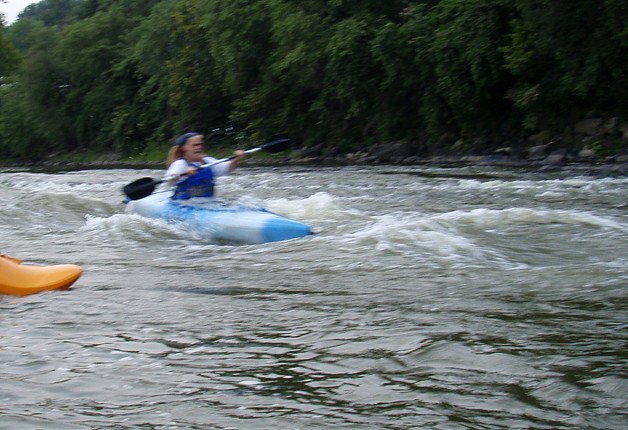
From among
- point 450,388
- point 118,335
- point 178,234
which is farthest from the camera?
point 178,234

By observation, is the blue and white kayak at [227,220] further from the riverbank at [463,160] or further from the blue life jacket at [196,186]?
the riverbank at [463,160]

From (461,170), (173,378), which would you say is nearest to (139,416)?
(173,378)

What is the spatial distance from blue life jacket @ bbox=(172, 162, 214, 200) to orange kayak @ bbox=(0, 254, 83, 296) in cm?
356

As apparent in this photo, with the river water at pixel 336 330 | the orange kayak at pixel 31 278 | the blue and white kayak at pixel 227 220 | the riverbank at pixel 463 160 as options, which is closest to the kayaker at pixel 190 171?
the blue and white kayak at pixel 227 220

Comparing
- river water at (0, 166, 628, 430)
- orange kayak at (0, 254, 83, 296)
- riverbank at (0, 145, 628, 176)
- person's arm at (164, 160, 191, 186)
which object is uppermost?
person's arm at (164, 160, 191, 186)

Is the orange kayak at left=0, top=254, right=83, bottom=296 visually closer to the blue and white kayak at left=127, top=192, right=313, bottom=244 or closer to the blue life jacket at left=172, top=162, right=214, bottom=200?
the blue and white kayak at left=127, top=192, right=313, bottom=244

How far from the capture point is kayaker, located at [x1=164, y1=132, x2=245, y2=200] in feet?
29.5

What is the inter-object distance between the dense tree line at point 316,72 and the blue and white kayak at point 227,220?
1223cm

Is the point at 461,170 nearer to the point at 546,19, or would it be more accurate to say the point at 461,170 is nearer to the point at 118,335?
the point at 546,19

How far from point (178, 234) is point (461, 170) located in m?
9.73

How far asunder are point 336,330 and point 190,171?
4.86 metres

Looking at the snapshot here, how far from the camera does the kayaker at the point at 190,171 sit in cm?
898

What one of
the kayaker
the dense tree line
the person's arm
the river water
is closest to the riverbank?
the dense tree line

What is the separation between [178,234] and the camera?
8461 millimetres
